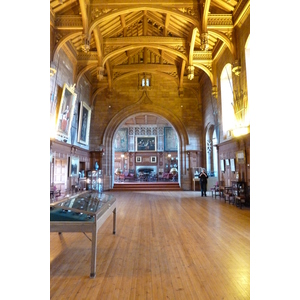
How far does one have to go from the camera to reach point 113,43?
11156 millimetres

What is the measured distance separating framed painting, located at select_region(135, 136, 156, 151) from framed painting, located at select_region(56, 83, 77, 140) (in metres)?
12.9

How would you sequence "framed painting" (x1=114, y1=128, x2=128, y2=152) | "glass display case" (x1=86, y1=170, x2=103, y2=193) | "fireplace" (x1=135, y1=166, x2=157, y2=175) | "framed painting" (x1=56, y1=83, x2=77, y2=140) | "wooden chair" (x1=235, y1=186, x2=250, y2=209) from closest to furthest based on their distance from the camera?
1. "wooden chair" (x1=235, y1=186, x2=250, y2=209)
2. "framed painting" (x1=56, y1=83, x2=77, y2=140)
3. "glass display case" (x1=86, y1=170, x2=103, y2=193)
4. "fireplace" (x1=135, y1=166, x2=157, y2=175)
5. "framed painting" (x1=114, y1=128, x2=128, y2=152)

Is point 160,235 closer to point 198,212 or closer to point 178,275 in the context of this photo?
point 178,275

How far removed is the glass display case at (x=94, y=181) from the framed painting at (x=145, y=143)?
29.9 feet

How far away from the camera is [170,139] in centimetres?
2331

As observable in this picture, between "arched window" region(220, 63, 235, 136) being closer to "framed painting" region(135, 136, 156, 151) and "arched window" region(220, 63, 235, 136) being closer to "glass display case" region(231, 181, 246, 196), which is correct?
"glass display case" region(231, 181, 246, 196)

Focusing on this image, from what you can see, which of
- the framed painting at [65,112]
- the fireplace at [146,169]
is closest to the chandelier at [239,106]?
the framed painting at [65,112]

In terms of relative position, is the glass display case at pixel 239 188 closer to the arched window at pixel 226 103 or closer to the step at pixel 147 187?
the arched window at pixel 226 103

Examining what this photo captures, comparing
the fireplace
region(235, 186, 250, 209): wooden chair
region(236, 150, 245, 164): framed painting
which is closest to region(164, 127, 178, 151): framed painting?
the fireplace

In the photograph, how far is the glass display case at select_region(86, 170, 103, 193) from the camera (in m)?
13.6
